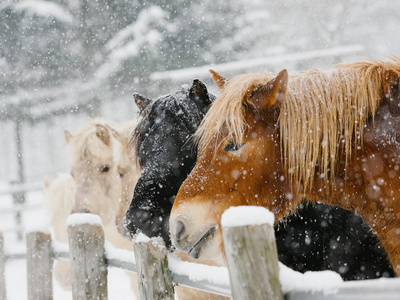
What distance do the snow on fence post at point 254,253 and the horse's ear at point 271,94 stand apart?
87 centimetres

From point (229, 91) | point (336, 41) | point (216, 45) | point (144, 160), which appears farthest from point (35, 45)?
point (229, 91)

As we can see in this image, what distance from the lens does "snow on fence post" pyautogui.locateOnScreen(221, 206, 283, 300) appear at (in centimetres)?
129

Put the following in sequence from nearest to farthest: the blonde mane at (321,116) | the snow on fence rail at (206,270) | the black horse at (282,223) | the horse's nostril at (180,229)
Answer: the snow on fence rail at (206,270), the horse's nostril at (180,229), the blonde mane at (321,116), the black horse at (282,223)

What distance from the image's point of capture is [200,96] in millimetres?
3137

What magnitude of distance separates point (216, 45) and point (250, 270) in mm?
10811

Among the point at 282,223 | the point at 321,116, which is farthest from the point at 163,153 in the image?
the point at 321,116

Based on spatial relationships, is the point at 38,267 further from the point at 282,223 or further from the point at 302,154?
the point at 302,154

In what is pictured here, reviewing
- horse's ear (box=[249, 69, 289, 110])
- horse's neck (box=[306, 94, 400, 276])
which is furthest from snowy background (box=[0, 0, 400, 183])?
horse's neck (box=[306, 94, 400, 276])

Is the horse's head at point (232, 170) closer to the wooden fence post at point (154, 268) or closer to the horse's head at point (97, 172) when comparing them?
the wooden fence post at point (154, 268)

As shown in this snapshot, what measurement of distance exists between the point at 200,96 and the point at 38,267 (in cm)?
204

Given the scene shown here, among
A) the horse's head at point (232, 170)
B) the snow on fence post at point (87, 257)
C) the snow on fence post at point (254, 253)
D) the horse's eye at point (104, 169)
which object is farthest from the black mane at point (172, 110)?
the snow on fence post at point (254, 253)

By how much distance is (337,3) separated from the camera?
13859 mm

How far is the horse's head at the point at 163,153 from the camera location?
2.69 m

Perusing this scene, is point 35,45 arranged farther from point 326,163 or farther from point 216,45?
point 326,163
